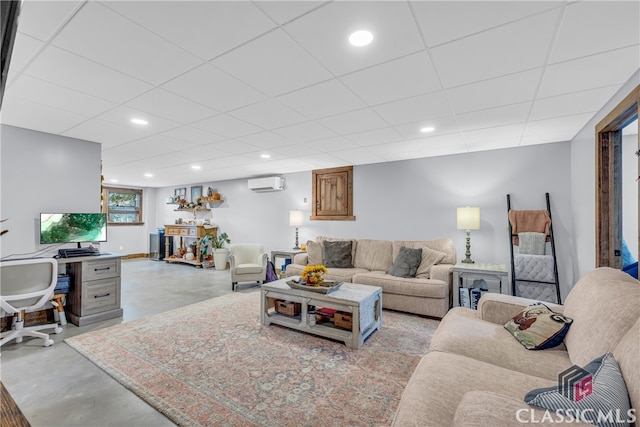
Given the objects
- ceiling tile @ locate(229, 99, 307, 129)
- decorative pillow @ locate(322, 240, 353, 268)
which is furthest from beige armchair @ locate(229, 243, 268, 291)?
ceiling tile @ locate(229, 99, 307, 129)

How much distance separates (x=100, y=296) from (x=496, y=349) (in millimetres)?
4032

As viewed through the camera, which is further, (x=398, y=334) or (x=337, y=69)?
(x=398, y=334)

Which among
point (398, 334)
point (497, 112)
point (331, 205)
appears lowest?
point (398, 334)

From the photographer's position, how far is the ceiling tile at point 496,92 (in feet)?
6.98

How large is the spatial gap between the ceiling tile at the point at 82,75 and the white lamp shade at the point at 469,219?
384 centimetres

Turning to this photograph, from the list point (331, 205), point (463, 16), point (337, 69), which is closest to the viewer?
point (463, 16)

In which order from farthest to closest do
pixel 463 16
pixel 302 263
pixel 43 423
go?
pixel 302 263 → pixel 43 423 → pixel 463 16

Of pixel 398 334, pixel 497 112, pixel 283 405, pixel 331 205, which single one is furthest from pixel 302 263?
pixel 497 112

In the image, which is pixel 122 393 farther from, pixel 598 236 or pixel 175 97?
pixel 598 236

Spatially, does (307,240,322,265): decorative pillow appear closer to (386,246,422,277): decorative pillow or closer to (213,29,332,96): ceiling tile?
(386,246,422,277): decorative pillow

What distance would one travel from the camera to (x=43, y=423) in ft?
5.70

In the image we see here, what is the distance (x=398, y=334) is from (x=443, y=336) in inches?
50.6

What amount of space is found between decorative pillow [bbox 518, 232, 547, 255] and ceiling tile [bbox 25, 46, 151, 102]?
4.50 meters

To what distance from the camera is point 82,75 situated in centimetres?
206
